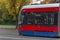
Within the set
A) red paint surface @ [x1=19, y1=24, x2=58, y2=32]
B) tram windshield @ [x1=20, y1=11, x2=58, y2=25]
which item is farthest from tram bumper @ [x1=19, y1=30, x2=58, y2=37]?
tram windshield @ [x1=20, y1=11, x2=58, y2=25]

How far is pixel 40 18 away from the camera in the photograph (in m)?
23.5

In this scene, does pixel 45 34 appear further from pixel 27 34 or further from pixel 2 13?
pixel 2 13

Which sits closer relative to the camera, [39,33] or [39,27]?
[39,27]

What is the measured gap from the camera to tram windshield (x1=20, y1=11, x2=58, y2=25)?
22670mm

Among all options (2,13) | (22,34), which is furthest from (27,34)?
(2,13)

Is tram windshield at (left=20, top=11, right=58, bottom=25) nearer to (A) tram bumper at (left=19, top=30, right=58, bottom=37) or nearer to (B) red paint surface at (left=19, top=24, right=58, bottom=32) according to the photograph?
(B) red paint surface at (left=19, top=24, right=58, bottom=32)

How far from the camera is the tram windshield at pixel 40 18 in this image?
22.7m

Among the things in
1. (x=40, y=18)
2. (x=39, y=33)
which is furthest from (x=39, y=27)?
(x=40, y=18)

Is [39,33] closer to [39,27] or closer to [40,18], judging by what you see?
[39,27]

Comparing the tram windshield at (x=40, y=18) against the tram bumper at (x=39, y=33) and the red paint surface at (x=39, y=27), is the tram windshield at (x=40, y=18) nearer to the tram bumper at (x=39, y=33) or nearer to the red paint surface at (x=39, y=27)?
the red paint surface at (x=39, y=27)

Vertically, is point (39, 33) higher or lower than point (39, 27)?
lower

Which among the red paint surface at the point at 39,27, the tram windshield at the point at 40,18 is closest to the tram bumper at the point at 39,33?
the red paint surface at the point at 39,27

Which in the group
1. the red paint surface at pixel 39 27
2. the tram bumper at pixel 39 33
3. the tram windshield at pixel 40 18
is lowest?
the tram bumper at pixel 39 33

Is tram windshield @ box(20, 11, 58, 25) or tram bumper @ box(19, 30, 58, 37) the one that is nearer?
tram windshield @ box(20, 11, 58, 25)
